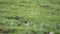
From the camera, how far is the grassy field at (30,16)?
48.8 ft

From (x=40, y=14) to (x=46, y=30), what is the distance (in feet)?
9.64

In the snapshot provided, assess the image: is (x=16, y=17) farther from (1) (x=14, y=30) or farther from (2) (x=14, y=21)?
(1) (x=14, y=30)

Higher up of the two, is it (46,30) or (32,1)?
(32,1)

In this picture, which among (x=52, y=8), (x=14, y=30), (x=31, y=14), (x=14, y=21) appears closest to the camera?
(x=14, y=30)

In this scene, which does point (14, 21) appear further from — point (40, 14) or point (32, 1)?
point (32, 1)

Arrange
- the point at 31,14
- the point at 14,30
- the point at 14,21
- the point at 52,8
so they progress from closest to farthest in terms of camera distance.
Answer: the point at 14,30, the point at 14,21, the point at 31,14, the point at 52,8

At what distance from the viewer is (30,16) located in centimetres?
1691

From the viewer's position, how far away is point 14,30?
14672 mm

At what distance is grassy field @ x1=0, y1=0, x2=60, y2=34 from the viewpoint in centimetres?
1487

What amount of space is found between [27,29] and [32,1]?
6096 millimetres

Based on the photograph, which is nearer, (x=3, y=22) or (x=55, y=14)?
(x=3, y=22)

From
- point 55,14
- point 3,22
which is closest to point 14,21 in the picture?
point 3,22

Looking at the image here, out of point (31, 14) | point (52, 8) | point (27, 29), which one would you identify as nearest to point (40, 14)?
point (31, 14)

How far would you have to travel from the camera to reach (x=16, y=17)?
16.7m
